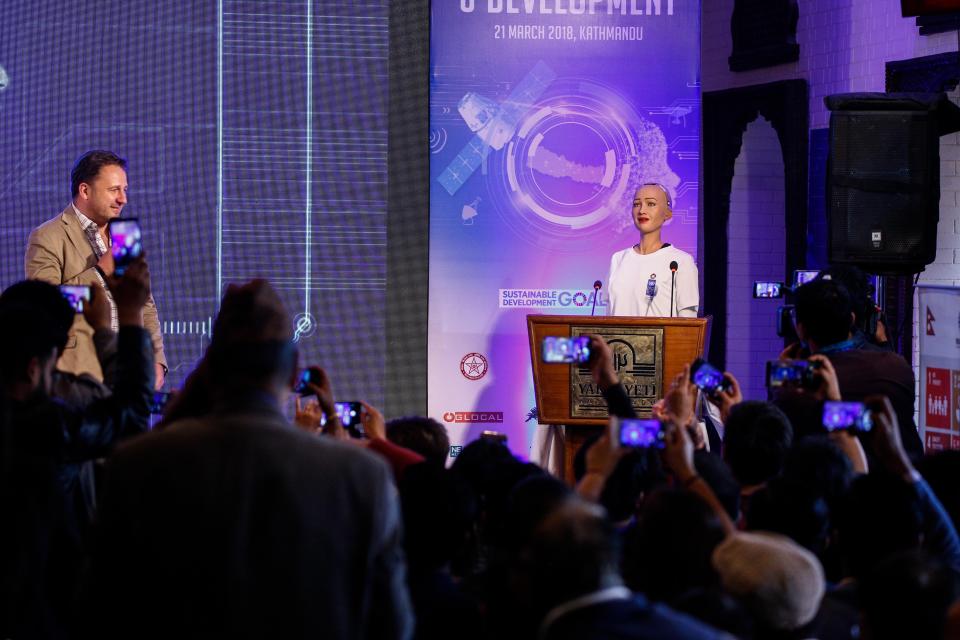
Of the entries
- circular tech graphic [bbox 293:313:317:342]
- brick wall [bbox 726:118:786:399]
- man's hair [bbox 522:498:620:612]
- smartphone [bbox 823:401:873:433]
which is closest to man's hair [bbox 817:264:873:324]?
smartphone [bbox 823:401:873:433]

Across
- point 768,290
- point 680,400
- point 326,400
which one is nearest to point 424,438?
point 326,400

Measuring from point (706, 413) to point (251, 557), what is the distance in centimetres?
471

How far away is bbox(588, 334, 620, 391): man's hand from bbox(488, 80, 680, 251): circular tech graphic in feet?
12.6

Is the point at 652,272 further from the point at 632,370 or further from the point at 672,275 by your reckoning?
the point at 632,370

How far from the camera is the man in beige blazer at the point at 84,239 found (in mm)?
5086

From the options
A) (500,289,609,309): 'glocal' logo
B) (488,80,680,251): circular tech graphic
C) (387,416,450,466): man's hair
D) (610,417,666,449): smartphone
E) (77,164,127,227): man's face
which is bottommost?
(387,416,450,466): man's hair

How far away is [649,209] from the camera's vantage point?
6.97m

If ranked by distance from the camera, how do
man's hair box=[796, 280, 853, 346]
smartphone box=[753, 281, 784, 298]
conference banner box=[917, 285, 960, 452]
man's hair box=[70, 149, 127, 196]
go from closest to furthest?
man's hair box=[796, 280, 853, 346] < conference banner box=[917, 285, 960, 452] < smartphone box=[753, 281, 784, 298] < man's hair box=[70, 149, 127, 196]

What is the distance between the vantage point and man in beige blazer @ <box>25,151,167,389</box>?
5.09 metres

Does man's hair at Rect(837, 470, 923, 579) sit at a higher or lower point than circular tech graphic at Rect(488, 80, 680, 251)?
lower

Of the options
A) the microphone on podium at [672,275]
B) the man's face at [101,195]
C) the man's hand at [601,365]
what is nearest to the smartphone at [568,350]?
the man's hand at [601,365]

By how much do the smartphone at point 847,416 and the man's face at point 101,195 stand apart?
3.36 meters

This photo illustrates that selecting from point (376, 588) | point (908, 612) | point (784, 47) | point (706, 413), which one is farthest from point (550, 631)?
point (784, 47)

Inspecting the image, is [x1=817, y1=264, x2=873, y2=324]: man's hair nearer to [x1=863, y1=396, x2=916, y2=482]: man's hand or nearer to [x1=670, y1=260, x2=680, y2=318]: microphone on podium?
[x1=670, y1=260, x2=680, y2=318]: microphone on podium
